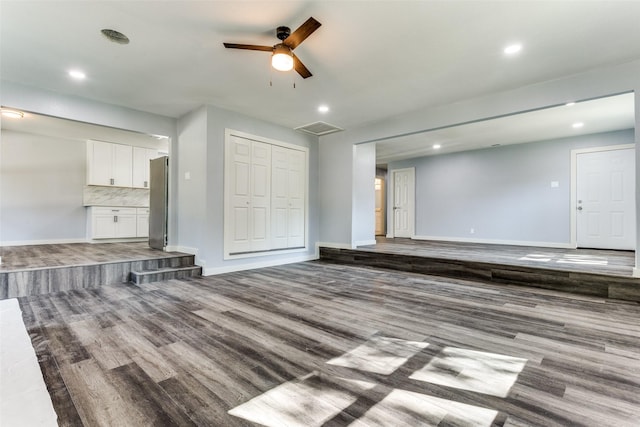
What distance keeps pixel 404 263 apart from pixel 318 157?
296cm

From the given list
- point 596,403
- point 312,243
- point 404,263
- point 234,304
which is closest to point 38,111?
point 234,304

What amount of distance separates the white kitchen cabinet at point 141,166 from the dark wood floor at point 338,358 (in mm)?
4309

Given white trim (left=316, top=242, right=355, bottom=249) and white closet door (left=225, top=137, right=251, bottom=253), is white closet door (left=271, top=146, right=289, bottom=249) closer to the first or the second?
white closet door (left=225, top=137, right=251, bottom=253)

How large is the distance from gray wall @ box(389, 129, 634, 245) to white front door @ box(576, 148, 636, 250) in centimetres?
21

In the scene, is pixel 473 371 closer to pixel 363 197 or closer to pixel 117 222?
pixel 363 197

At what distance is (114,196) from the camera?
713 cm

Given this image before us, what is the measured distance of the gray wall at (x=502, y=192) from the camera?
6.39 m

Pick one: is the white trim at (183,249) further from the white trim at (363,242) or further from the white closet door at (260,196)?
the white trim at (363,242)

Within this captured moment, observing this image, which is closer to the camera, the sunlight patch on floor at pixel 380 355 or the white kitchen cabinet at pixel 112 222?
the sunlight patch on floor at pixel 380 355

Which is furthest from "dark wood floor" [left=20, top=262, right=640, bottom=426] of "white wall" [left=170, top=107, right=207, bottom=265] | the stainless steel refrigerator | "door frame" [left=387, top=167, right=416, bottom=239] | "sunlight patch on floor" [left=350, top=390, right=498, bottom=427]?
"door frame" [left=387, top=167, right=416, bottom=239]

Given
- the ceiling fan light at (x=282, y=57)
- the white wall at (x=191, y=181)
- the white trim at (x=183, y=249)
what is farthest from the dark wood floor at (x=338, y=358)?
the ceiling fan light at (x=282, y=57)

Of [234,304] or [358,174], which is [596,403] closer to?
[234,304]

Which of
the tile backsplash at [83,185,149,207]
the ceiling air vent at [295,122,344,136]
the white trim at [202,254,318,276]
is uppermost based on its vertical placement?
the ceiling air vent at [295,122,344,136]

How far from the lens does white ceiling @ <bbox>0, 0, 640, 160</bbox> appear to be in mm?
2488
